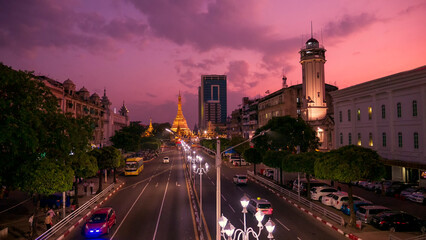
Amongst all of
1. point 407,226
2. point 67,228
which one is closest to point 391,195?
point 407,226

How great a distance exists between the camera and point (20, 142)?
1753 cm

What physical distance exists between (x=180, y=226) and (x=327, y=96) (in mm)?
60685

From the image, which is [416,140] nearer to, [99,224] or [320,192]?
[320,192]

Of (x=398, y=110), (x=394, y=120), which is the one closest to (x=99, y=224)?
(x=394, y=120)

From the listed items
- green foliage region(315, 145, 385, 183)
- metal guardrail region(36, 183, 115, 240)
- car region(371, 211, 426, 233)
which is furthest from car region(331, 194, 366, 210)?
metal guardrail region(36, 183, 115, 240)

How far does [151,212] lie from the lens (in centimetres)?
2678

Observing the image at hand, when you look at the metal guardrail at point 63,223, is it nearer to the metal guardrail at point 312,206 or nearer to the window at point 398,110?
the metal guardrail at point 312,206

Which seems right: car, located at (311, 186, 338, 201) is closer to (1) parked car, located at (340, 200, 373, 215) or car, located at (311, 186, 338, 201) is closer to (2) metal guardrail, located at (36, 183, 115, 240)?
(1) parked car, located at (340, 200, 373, 215)

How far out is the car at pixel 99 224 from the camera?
65.9 ft

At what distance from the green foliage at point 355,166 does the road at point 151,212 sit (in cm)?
1205

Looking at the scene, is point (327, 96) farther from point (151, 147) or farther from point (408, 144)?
point (151, 147)

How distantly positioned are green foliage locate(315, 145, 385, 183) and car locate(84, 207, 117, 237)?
57.0 ft

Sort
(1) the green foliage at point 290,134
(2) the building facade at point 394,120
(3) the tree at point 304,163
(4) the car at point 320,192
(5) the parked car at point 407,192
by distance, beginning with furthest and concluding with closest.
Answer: (1) the green foliage at point 290,134 < (2) the building facade at point 394,120 < (5) the parked car at point 407,192 < (4) the car at point 320,192 < (3) the tree at point 304,163

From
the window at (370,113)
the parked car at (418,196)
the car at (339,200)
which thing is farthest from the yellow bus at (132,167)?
the parked car at (418,196)
